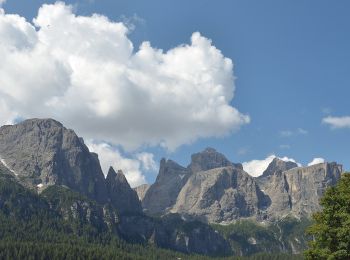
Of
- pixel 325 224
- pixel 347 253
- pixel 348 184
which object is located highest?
pixel 348 184

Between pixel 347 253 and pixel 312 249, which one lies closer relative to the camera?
pixel 347 253

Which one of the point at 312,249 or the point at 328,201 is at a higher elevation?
the point at 328,201

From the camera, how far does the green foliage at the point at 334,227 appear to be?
117 ft

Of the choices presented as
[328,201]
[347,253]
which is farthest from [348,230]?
[328,201]

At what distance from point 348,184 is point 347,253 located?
234 inches

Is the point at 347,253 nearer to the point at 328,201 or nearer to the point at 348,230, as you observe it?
the point at 348,230

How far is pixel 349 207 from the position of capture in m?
37.1

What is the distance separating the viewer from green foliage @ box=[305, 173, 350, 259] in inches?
1406

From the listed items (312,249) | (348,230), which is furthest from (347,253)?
(312,249)

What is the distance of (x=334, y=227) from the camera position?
37625 millimetres

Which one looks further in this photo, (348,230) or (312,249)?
(312,249)

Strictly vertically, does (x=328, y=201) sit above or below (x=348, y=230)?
above

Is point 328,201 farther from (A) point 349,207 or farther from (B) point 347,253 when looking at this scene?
Answer: (B) point 347,253

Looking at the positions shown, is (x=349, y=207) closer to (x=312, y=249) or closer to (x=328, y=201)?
(x=328, y=201)
